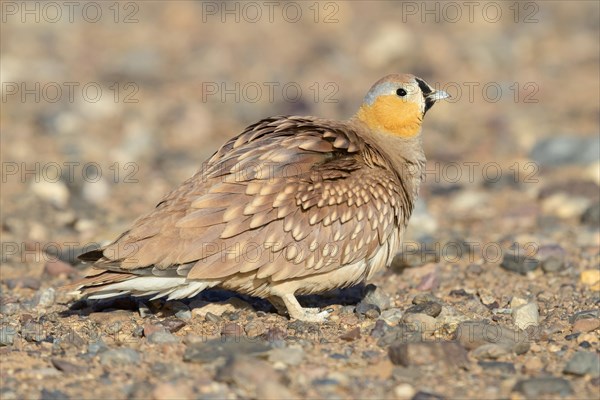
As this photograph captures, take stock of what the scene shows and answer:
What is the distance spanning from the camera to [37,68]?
16266 mm

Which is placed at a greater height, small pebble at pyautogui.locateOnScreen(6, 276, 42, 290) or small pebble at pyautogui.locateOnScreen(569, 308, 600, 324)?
small pebble at pyautogui.locateOnScreen(569, 308, 600, 324)

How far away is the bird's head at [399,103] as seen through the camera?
7.91 meters

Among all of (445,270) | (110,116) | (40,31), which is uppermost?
(40,31)

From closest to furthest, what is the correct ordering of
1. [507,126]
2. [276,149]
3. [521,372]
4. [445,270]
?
[521,372]
[276,149]
[445,270]
[507,126]

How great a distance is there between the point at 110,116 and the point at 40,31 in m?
4.75

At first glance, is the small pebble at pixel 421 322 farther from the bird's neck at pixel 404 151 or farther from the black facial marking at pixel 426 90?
the black facial marking at pixel 426 90

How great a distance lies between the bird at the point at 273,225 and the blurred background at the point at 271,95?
2727 millimetres

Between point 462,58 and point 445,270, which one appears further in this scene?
point 462,58

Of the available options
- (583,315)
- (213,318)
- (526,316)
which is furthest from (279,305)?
(583,315)

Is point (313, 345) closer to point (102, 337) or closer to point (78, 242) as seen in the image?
point (102, 337)

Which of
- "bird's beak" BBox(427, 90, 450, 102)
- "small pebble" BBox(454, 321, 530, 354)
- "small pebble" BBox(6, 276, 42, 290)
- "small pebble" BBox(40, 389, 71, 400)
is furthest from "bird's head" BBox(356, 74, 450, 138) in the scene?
"small pebble" BBox(40, 389, 71, 400)

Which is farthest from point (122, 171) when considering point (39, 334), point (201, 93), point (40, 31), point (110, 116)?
point (40, 31)

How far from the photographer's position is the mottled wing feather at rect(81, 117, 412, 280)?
662 centimetres

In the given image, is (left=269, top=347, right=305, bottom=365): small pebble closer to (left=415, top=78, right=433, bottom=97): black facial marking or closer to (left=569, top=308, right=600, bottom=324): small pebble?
(left=569, top=308, right=600, bottom=324): small pebble
